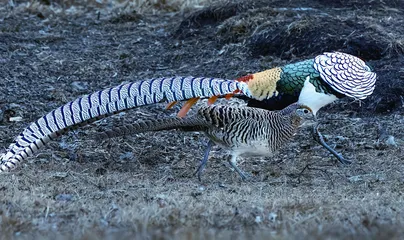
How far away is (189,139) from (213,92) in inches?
73.5

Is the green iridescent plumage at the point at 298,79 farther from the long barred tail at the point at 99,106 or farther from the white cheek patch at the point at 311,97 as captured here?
the long barred tail at the point at 99,106

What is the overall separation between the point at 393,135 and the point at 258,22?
382 cm

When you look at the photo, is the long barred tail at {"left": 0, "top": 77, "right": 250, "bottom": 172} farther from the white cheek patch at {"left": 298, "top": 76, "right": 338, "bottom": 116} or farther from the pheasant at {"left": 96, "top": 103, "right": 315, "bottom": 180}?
the white cheek patch at {"left": 298, "top": 76, "right": 338, "bottom": 116}

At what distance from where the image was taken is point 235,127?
7398 millimetres

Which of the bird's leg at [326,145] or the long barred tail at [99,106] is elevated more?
the long barred tail at [99,106]

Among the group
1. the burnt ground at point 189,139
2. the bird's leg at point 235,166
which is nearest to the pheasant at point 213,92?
the burnt ground at point 189,139

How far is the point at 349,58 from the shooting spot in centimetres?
803

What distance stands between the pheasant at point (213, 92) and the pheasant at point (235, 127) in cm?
13

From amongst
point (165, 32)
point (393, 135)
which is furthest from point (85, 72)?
point (393, 135)

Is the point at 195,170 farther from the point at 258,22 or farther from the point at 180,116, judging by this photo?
the point at 258,22

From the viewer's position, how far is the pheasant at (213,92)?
287 inches

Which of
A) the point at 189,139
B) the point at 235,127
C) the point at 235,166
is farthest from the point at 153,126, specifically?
the point at 189,139

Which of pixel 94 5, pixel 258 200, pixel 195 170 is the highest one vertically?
pixel 258 200

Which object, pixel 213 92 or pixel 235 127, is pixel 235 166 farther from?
pixel 213 92
